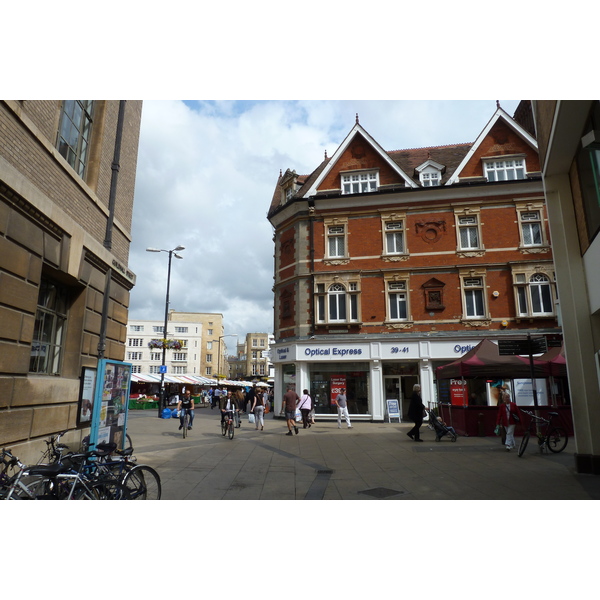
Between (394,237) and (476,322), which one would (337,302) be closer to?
(394,237)

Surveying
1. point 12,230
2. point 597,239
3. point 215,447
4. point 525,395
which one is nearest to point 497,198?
point 525,395

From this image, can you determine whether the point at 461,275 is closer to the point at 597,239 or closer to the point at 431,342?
the point at 431,342

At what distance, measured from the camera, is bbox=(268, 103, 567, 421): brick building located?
24.1 meters

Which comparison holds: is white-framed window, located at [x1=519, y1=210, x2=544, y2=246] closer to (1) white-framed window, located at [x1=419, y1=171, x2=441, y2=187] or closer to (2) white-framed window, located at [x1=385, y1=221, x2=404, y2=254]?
(1) white-framed window, located at [x1=419, y1=171, x2=441, y2=187]

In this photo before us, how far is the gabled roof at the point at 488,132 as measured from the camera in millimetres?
25531

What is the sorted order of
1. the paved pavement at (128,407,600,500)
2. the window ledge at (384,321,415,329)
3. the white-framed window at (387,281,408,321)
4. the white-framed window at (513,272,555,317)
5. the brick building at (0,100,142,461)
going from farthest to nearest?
the white-framed window at (387,281,408,321), the window ledge at (384,321,415,329), the white-framed window at (513,272,555,317), the paved pavement at (128,407,600,500), the brick building at (0,100,142,461)

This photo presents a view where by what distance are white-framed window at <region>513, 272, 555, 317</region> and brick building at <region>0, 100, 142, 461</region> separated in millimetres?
19144

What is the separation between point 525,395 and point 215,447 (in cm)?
1266

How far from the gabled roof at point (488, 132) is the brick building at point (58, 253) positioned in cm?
1785

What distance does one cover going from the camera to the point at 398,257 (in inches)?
996

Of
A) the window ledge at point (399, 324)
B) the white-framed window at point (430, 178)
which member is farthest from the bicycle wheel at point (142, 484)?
the white-framed window at point (430, 178)

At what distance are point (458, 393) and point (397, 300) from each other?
Answer: 785 cm

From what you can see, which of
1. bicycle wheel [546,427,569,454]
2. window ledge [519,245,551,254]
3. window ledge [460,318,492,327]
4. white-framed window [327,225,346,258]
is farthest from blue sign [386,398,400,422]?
window ledge [519,245,551,254]

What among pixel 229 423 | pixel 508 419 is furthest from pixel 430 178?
pixel 229 423
